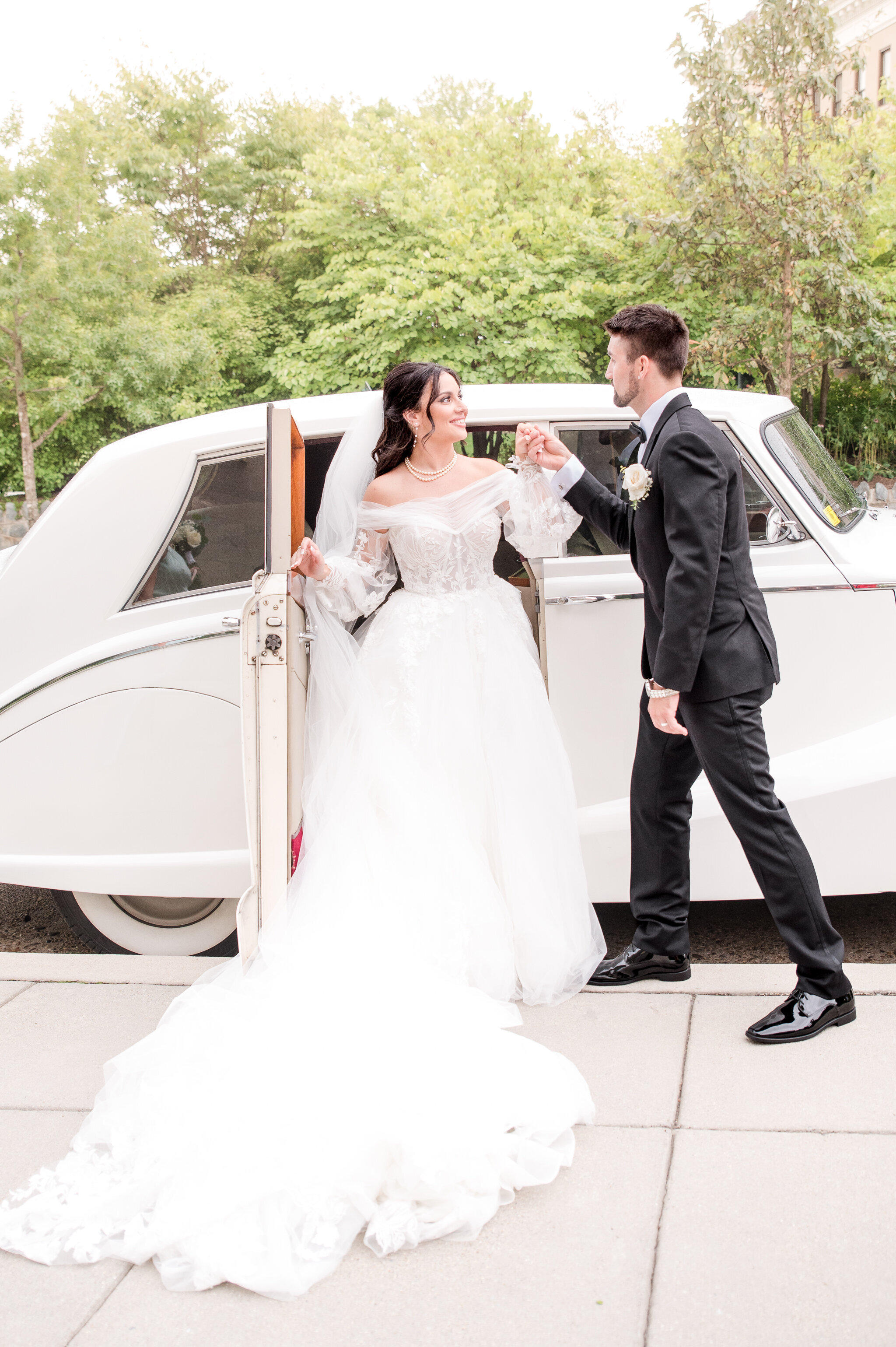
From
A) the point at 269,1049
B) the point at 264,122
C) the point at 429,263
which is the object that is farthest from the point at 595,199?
the point at 269,1049

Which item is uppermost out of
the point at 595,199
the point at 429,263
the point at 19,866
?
the point at 595,199

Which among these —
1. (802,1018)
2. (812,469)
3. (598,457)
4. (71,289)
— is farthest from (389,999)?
(71,289)

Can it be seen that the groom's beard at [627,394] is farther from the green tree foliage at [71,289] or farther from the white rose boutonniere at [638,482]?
the green tree foliage at [71,289]

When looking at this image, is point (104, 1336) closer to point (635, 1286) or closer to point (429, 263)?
point (635, 1286)

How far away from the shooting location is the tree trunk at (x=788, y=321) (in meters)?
14.9

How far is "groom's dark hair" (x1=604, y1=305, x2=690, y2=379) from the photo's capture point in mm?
3059

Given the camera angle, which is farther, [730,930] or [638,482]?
[730,930]

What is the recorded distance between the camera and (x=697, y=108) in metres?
14.4

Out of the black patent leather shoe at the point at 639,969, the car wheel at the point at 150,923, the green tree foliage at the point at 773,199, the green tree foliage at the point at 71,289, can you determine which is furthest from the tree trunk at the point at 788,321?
the car wheel at the point at 150,923

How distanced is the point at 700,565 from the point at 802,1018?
1.33 metres

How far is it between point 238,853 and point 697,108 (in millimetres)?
14420

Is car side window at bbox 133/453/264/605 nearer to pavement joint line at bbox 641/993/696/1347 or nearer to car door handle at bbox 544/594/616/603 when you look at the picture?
car door handle at bbox 544/594/616/603

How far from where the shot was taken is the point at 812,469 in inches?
146

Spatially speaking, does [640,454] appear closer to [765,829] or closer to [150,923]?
[765,829]
